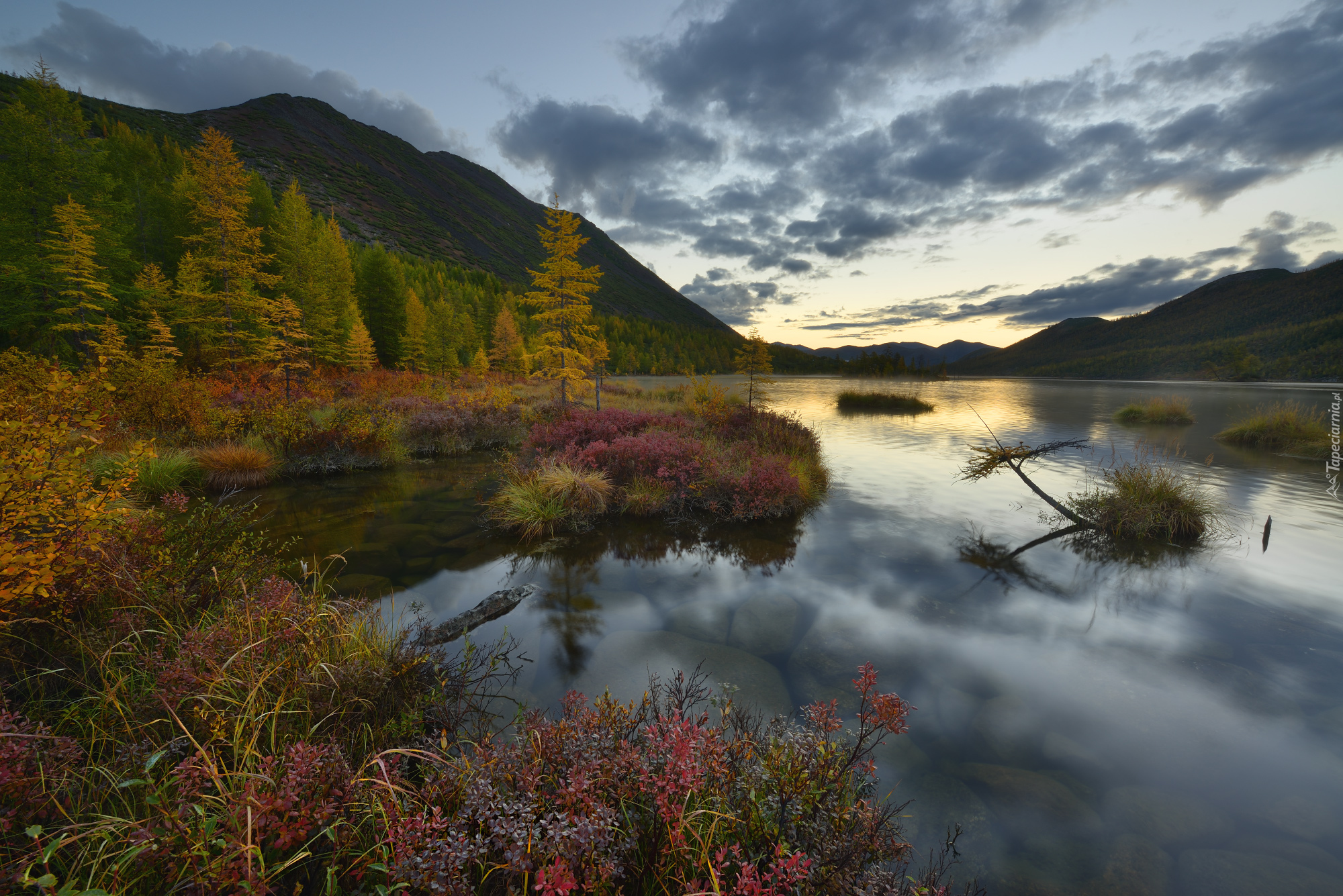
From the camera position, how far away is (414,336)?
3584 centimetres

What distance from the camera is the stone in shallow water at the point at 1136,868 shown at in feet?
9.11

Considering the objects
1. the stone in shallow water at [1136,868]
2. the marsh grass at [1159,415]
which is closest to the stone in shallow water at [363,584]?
the stone in shallow water at [1136,868]

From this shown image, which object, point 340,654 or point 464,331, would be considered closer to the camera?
point 340,654

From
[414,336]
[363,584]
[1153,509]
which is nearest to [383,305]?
[414,336]

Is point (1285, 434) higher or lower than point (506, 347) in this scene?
lower

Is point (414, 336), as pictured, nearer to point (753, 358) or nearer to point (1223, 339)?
→ point (753, 358)

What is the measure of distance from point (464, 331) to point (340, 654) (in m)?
48.8

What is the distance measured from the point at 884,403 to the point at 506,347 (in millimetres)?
35385

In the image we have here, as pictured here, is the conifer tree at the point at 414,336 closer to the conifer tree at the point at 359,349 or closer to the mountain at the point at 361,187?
the conifer tree at the point at 359,349

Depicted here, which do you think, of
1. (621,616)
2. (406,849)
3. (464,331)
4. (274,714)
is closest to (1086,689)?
(621,616)

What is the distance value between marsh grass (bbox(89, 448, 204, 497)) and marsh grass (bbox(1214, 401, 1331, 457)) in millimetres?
32062

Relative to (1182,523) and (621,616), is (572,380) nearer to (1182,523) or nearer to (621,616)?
(621,616)

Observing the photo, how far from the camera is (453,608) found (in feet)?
19.9

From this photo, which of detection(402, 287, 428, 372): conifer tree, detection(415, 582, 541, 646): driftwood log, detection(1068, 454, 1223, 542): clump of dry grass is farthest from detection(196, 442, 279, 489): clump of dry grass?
detection(402, 287, 428, 372): conifer tree
